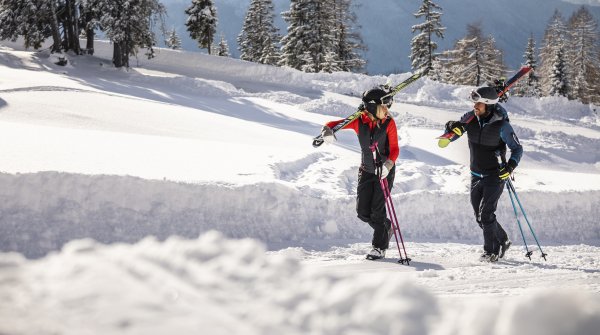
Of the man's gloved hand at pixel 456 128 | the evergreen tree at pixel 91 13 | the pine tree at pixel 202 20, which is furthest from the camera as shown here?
the pine tree at pixel 202 20

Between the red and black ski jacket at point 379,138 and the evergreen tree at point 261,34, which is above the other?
the evergreen tree at point 261,34

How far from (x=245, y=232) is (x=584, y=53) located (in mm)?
46121

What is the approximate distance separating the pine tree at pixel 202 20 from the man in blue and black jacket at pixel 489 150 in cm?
3739

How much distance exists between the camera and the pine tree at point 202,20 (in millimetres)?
40250

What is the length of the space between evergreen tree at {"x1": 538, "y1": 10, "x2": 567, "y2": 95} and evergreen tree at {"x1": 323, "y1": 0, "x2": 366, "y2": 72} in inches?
646

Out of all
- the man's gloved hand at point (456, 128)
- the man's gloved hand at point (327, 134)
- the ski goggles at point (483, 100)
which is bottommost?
the man's gloved hand at point (327, 134)

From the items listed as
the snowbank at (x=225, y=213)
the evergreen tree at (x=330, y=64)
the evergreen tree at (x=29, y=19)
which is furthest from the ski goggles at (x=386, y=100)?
the evergreen tree at (x=330, y=64)

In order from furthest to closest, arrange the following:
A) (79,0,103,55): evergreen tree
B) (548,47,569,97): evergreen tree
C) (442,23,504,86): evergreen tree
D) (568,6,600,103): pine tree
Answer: (568,6,600,103): pine tree < (442,23,504,86): evergreen tree < (548,47,569,97): evergreen tree < (79,0,103,55): evergreen tree

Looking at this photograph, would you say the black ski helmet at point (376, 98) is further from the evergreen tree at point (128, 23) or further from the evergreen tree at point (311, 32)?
the evergreen tree at point (311, 32)

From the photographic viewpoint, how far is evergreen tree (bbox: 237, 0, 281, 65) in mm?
47500

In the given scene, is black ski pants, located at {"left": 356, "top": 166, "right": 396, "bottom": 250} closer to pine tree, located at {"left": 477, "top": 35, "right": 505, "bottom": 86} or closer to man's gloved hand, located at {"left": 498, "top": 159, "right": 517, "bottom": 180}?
man's gloved hand, located at {"left": 498, "top": 159, "right": 517, "bottom": 180}

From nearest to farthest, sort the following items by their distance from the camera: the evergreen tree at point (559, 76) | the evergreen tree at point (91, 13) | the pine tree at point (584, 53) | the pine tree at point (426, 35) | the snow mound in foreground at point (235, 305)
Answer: the snow mound in foreground at point (235, 305), the evergreen tree at point (91, 13), the evergreen tree at point (559, 76), the pine tree at point (426, 35), the pine tree at point (584, 53)

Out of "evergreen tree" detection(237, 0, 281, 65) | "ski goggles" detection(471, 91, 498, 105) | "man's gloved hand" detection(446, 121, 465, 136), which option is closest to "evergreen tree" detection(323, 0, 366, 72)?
"evergreen tree" detection(237, 0, 281, 65)

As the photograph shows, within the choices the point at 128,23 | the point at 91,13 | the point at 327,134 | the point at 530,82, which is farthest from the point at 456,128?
the point at 530,82
